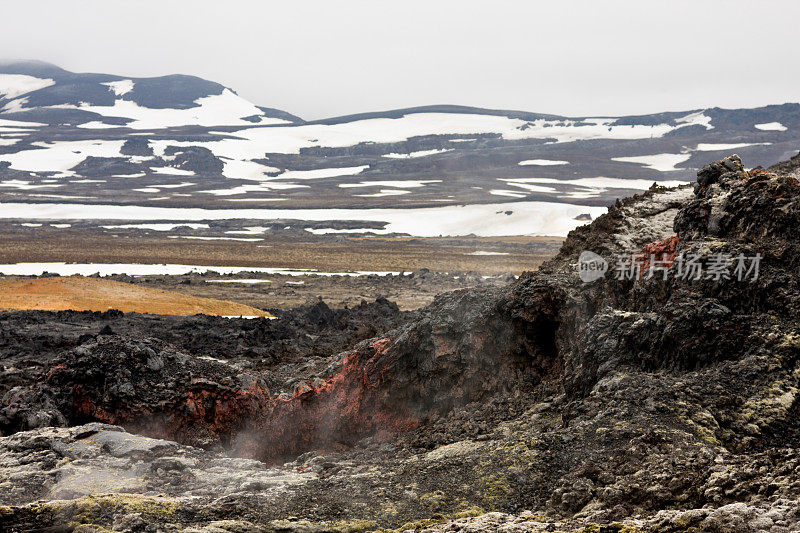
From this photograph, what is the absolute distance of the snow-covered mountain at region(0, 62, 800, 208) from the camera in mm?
107188

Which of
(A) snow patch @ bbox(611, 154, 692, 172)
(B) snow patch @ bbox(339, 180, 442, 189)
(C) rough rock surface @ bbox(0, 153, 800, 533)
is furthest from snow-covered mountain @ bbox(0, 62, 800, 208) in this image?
(C) rough rock surface @ bbox(0, 153, 800, 533)

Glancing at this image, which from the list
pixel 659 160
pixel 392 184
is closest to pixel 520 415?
pixel 392 184

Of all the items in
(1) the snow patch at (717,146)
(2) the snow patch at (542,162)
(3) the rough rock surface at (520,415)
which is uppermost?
(1) the snow patch at (717,146)

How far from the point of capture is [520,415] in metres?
8.98

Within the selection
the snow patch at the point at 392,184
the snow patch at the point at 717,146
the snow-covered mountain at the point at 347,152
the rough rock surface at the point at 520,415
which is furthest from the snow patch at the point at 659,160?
the rough rock surface at the point at 520,415

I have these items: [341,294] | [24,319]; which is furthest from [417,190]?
[24,319]

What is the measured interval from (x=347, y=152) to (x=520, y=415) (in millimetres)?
152238

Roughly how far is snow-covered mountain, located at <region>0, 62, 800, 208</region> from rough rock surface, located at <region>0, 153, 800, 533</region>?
78226 millimetres

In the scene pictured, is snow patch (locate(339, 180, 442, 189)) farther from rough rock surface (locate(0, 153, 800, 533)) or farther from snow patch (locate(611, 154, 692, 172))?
rough rock surface (locate(0, 153, 800, 533))

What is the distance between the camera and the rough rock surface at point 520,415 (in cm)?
638

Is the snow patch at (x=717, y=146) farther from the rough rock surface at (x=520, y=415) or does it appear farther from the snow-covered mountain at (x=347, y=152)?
the rough rock surface at (x=520, y=415)

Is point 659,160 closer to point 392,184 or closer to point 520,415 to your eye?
point 392,184

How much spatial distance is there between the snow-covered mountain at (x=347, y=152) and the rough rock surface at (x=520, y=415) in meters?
78.2

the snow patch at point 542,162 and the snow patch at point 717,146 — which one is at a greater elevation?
the snow patch at point 717,146
